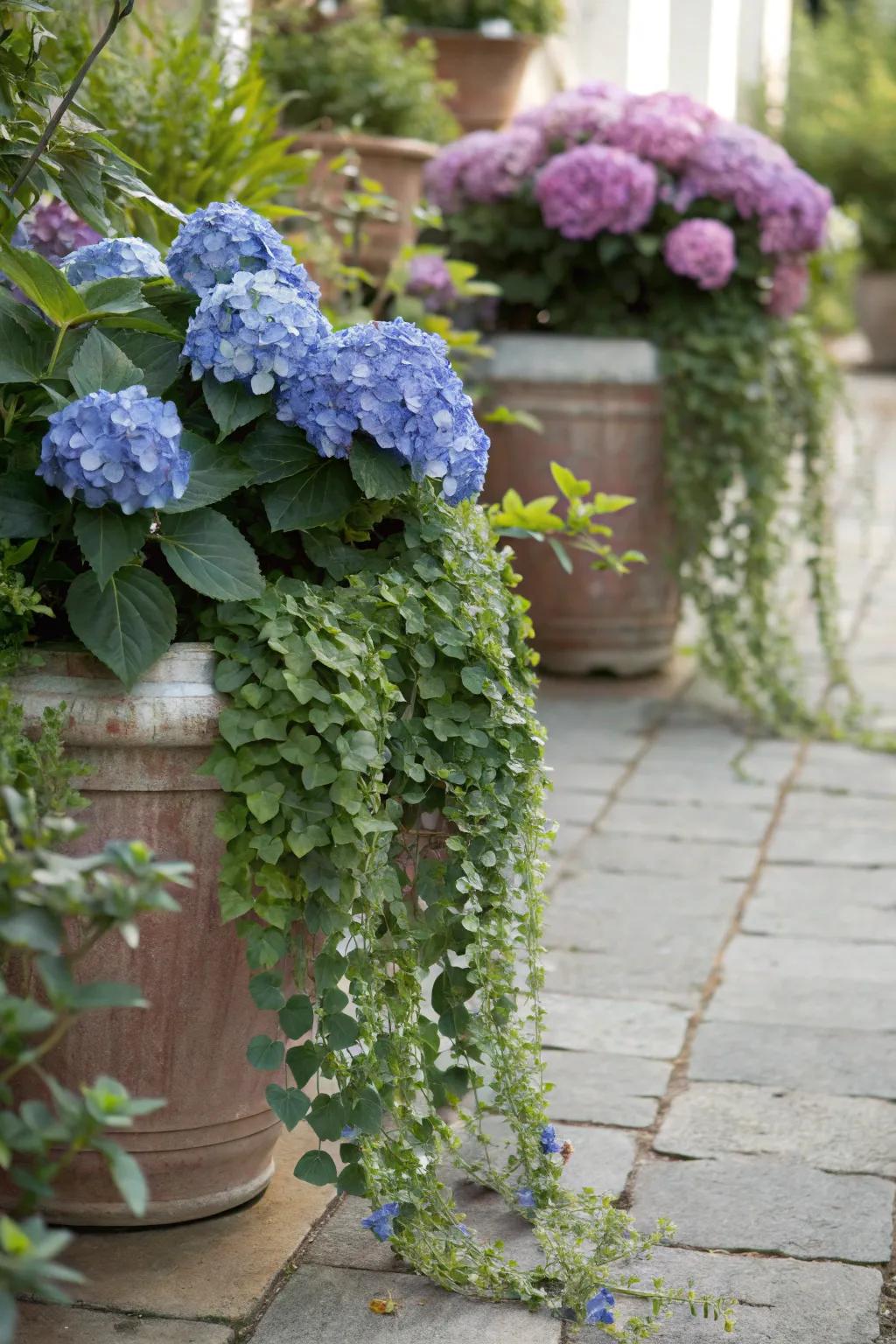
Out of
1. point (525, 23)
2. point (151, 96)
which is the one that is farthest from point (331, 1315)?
point (525, 23)

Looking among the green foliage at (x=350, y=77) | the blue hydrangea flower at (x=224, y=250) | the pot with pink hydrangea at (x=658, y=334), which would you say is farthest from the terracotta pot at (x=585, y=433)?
the blue hydrangea flower at (x=224, y=250)

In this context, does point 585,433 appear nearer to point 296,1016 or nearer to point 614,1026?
point 614,1026

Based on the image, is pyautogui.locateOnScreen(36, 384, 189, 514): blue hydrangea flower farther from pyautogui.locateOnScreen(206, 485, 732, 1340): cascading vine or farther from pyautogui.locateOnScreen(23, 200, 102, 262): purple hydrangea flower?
pyautogui.locateOnScreen(23, 200, 102, 262): purple hydrangea flower

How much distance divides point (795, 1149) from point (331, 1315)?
0.75 meters

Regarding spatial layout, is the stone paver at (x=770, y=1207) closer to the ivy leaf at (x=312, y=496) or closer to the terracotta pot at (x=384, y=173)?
the ivy leaf at (x=312, y=496)

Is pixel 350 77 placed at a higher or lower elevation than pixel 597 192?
higher

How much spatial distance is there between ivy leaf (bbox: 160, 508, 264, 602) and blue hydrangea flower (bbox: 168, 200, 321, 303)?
0.28 metres

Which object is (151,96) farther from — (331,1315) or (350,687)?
(331,1315)

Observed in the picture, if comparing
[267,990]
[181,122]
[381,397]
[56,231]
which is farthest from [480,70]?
[267,990]

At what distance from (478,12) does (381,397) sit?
4402mm

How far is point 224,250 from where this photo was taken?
199 cm

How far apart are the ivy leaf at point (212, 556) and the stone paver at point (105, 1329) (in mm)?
788

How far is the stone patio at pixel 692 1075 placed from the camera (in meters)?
1.93

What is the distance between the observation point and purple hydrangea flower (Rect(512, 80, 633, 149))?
4.46 m
